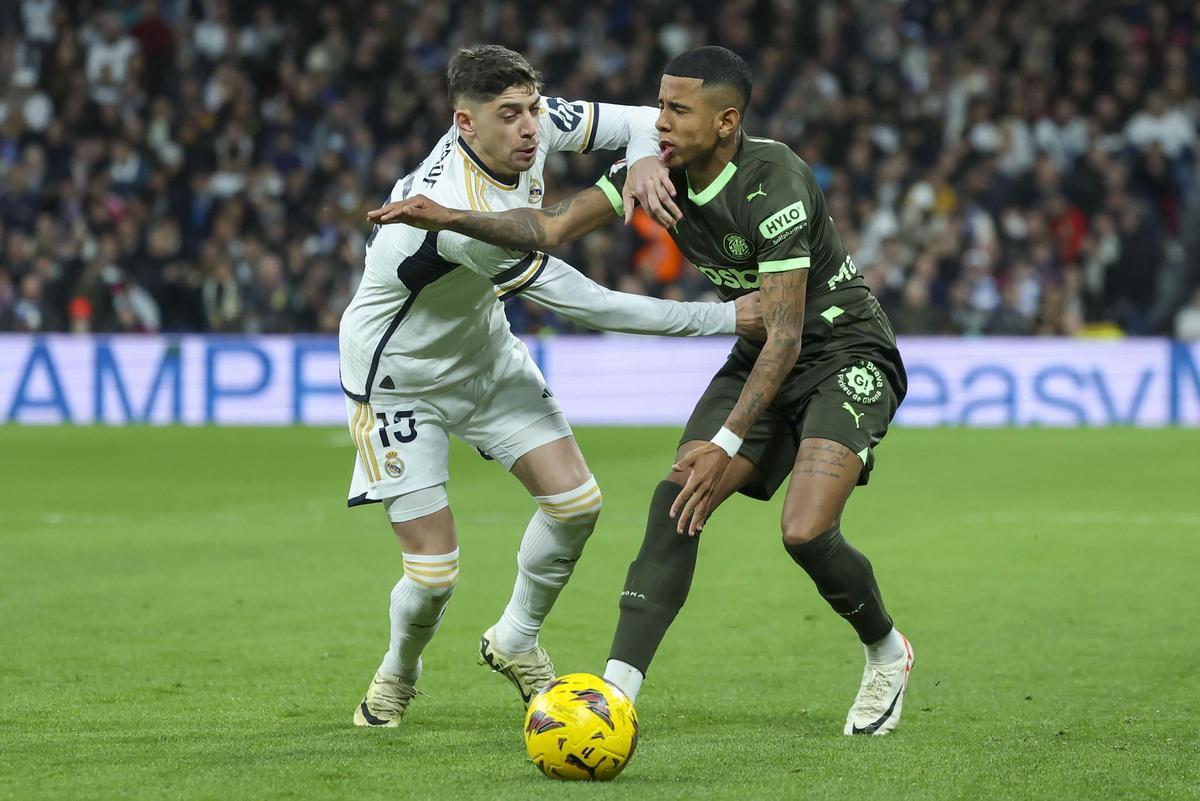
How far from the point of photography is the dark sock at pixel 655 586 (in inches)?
208

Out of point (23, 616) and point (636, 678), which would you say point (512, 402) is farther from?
point (23, 616)

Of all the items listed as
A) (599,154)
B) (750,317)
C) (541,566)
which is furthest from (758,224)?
(599,154)

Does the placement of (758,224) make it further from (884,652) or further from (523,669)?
(523,669)

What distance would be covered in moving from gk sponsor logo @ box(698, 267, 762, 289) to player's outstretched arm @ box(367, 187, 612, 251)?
48 centimetres

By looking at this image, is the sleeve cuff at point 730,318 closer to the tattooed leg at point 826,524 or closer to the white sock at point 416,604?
the tattooed leg at point 826,524

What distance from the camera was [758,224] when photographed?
5367 millimetres

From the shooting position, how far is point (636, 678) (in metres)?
5.21

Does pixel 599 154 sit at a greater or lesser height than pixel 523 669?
lesser

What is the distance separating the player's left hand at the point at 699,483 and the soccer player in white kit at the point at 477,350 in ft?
1.46

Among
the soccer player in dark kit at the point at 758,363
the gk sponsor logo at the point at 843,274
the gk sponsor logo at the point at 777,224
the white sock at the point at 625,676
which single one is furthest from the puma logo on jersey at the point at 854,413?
the white sock at the point at 625,676

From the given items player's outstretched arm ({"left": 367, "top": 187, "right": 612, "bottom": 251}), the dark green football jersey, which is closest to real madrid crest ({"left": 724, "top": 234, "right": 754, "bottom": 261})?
the dark green football jersey

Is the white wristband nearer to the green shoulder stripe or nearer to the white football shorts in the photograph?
the green shoulder stripe

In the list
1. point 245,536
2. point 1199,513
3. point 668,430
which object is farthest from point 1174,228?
point 245,536

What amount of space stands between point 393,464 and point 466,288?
67 cm
